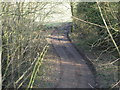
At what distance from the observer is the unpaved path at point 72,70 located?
7.82 metres

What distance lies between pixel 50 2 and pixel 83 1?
663 cm

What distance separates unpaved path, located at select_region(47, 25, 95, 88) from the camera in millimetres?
7822

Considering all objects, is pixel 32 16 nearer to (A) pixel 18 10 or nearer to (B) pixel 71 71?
(A) pixel 18 10

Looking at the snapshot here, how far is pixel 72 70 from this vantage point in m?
9.24

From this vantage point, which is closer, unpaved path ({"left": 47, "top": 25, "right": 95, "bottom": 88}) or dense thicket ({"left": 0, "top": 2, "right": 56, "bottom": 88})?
dense thicket ({"left": 0, "top": 2, "right": 56, "bottom": 88})

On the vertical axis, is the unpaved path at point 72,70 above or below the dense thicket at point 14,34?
below

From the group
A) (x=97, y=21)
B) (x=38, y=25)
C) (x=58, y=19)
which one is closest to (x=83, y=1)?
(x=97, y=21)

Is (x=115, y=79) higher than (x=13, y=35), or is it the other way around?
(x=13, y=35)

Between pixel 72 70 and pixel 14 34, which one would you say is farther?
pixel 72 70

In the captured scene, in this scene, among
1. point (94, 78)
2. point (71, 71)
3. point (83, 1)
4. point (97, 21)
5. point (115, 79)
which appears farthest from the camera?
point (83, 1)

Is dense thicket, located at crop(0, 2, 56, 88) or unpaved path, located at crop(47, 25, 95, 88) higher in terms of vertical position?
dense thicket, located at crop(0, 2, 56, 88)

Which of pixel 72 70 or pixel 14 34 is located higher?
pixel 14 34

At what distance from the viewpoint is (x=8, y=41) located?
5.66 meters

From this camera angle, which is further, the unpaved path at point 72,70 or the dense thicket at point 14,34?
the unpaved path at point 72,70
